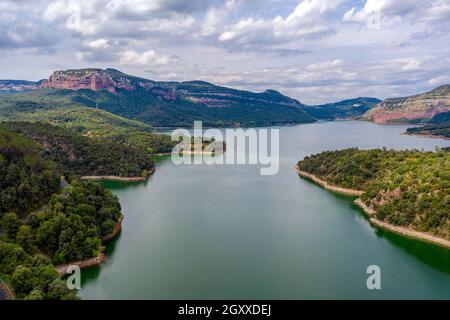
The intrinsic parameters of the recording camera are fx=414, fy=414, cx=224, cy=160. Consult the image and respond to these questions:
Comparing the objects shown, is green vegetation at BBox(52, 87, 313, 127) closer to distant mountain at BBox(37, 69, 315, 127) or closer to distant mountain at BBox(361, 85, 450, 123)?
distant mountain at BBox(37, 69, 315, 127)

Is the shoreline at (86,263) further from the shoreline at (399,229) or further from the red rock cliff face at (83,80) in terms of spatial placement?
the red rock cliff face at (83,80)

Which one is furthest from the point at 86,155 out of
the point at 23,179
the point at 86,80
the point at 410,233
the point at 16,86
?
the point at 16,86

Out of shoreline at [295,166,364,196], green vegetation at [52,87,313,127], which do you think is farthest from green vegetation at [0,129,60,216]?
green vegetation at [52,87,313,127]

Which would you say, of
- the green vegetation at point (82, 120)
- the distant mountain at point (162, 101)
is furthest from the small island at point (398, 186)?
the distant mountain at point (162, 101)

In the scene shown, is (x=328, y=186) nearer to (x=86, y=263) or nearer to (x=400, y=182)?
(x=400, y=182)

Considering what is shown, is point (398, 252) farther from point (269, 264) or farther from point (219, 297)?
point (219, 297)

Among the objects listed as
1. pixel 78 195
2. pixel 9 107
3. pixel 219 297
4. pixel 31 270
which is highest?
pixel 9 107
